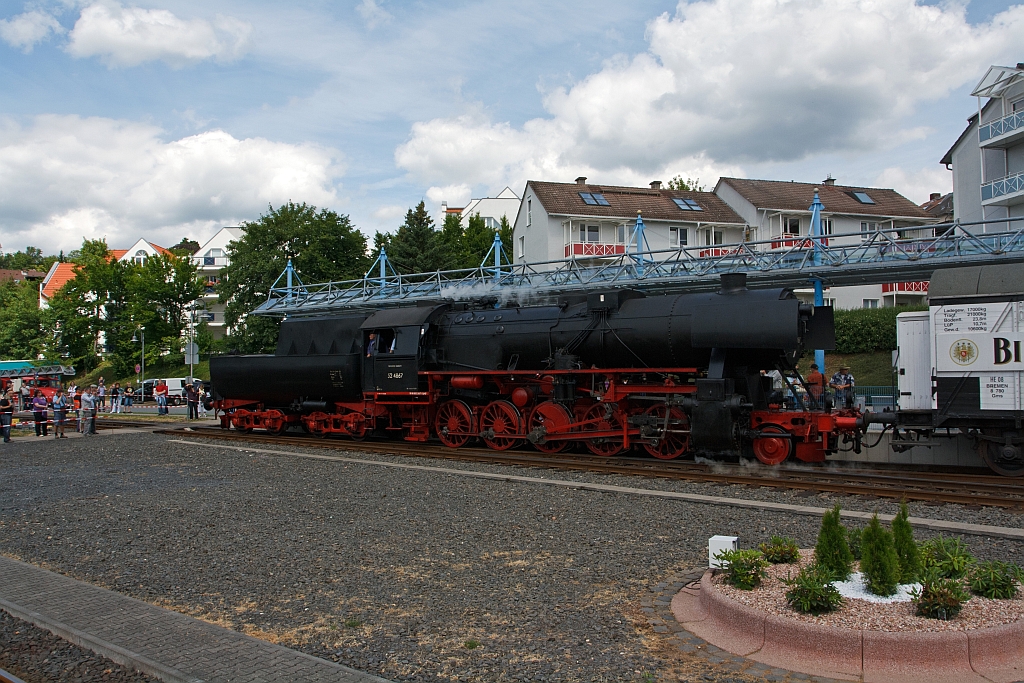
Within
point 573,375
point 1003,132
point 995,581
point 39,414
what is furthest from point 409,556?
point 1003,132

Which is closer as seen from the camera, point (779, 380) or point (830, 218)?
point (779, 380)

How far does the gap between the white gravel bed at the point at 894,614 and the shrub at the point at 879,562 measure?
0.13m

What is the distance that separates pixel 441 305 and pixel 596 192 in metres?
30.8

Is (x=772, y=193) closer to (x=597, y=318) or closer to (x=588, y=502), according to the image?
(x=597, y=318)

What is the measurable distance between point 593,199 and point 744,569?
40.8 m

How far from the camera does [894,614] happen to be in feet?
15.6

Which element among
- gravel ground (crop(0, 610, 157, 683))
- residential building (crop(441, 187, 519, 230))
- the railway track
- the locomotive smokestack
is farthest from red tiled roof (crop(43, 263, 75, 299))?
gravel ground (crop(0, 610, 157, 683))

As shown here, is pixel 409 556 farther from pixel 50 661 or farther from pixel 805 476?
pixel 805 476

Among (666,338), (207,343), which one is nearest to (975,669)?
(666,338)

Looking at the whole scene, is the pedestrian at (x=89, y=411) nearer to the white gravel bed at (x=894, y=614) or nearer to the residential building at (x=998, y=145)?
the white gravel bed at (x=894, y=614)

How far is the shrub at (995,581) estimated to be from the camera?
16.3 ft

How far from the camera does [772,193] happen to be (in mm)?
45500

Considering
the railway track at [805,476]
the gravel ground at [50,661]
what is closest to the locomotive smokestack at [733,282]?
the railway track at [805,476]

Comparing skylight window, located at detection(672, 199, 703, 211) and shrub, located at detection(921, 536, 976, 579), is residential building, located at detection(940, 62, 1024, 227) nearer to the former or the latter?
skylight window, located at detection(672, 199, 703, 211)
